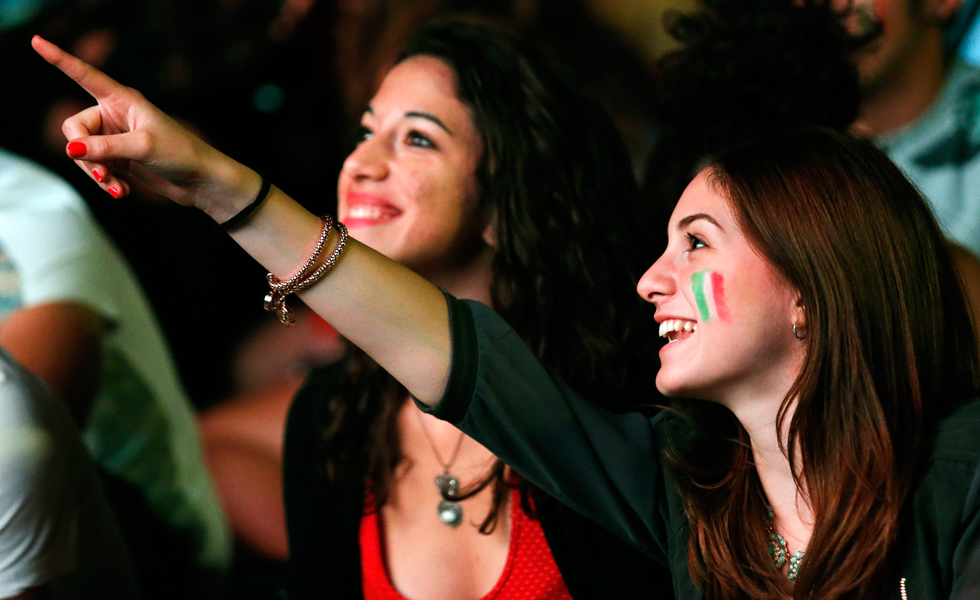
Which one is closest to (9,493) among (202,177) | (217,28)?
(202,177)

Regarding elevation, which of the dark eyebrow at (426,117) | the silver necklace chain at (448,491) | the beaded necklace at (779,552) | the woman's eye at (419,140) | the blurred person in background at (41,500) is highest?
the dark eyebrow at (426,117)

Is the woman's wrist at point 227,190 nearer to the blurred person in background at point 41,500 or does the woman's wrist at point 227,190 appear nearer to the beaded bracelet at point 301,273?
the beaded bracelet at point 301,273

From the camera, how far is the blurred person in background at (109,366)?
4.42 feet

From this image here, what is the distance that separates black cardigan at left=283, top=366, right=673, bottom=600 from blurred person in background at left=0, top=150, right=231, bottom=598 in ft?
1.03

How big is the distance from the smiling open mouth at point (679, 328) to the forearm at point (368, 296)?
21cm

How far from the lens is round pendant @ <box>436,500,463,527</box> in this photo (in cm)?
112

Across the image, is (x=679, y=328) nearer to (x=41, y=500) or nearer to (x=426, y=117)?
(x=426, y=117)

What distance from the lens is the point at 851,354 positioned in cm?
79

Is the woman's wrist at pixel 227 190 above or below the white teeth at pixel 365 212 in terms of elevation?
below

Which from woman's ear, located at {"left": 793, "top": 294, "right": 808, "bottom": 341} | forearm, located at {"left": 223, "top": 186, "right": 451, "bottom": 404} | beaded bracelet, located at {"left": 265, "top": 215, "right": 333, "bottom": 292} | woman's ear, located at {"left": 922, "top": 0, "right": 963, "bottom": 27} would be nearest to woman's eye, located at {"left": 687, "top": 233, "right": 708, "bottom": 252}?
woman's ear, located at {"left": 793, "top": 294, "right": 808, "bottom": 341}

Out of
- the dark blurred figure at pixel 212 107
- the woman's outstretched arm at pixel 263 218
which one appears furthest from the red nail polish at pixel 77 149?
the dark blurred figure at pixel 212 107

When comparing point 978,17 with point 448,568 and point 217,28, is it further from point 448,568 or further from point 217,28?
point 217,28

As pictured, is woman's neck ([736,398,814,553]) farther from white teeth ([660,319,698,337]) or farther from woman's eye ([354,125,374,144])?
woman's eye ([354,125,374,144])

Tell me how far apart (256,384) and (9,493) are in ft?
3.34
